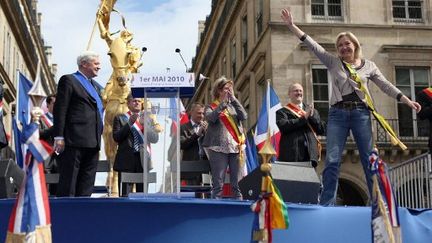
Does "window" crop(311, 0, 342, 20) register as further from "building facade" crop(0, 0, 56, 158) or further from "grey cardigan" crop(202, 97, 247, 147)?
"grey cardigan" crop(202, 97, 247, 147)

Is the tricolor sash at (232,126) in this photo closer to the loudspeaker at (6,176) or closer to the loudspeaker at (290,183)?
the loudspeaker at (290,183)

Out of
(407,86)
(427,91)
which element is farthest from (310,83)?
(427,91)

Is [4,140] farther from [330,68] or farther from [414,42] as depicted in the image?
[414,42]

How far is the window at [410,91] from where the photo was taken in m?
24.2

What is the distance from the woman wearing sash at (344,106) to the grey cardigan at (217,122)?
5.22 feet

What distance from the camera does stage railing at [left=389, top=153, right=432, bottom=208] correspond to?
38.7ft

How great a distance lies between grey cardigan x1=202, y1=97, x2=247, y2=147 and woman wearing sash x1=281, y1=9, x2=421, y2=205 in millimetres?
1593

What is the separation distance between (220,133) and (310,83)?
1603 centimetres

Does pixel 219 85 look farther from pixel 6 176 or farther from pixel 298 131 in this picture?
pixel 6 176

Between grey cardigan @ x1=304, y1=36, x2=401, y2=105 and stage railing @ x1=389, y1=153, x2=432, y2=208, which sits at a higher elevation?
grey cardigan @ x1=304, y1=36, x2=401, y2=105

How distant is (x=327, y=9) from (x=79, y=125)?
62.3 ft

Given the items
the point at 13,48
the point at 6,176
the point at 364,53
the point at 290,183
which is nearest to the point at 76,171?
the point at 6,176

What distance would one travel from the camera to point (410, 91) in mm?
24531

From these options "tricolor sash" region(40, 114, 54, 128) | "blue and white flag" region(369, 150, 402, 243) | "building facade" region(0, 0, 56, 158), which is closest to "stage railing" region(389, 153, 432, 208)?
"tricolor sash" region(40, 114, 54, 128)
